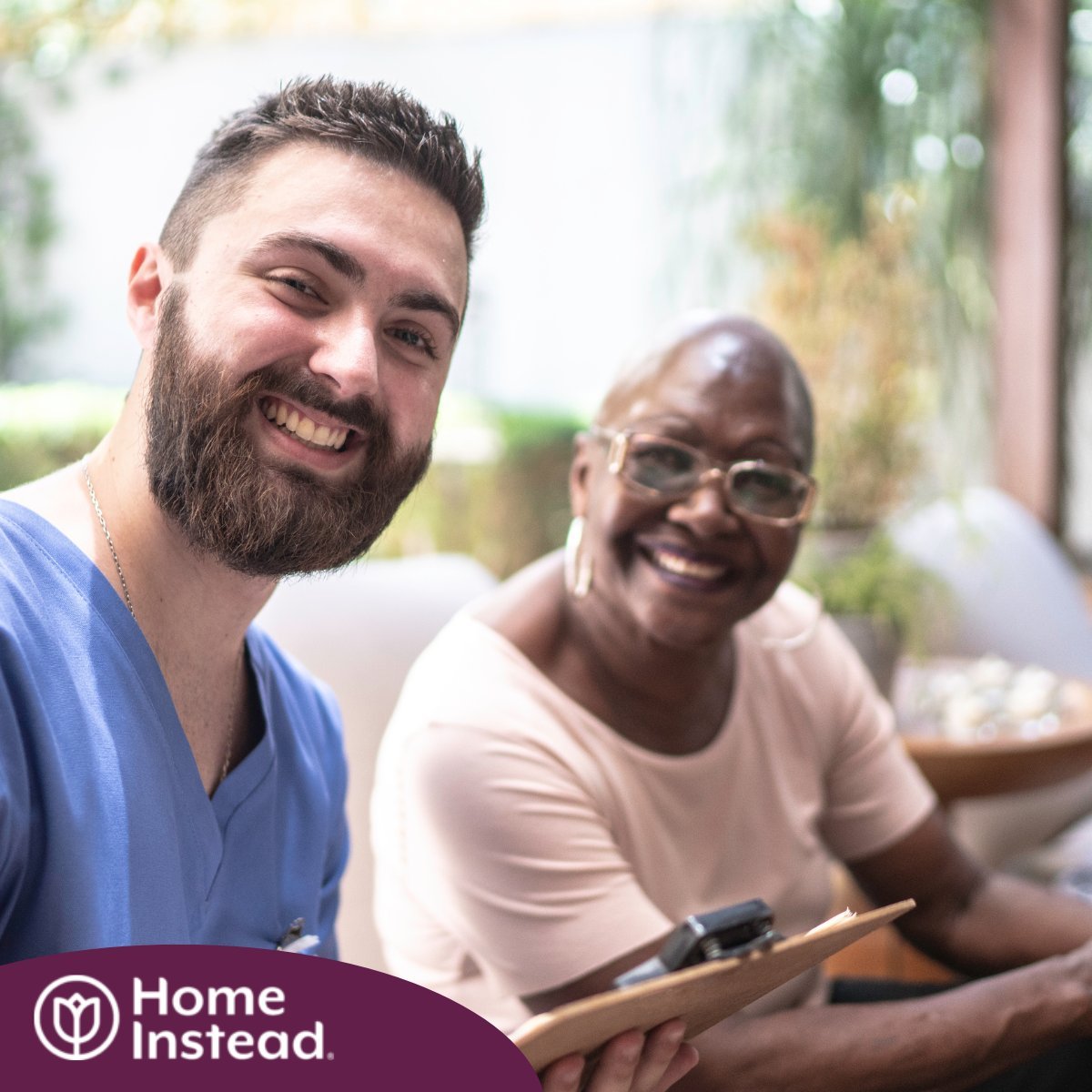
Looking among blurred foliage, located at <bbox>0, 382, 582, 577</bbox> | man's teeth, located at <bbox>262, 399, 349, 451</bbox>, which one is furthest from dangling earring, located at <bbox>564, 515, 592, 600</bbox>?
blurred foliage, located at <bbox>0, 382, 582, 577</bbox>

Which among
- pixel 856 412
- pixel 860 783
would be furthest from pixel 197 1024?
pixel 856 412

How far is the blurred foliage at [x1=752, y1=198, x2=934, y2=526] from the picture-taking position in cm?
290

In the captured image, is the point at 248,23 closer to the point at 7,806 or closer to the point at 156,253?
the point at 156,253

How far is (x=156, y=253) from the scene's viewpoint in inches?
43.9

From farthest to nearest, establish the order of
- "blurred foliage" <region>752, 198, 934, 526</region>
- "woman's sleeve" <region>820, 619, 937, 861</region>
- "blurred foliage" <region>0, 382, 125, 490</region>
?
"blurred foliage" <region>0, 382, 125, 490</region>, "blurred foliage" <region>752, 198, 934, 526</region>, "woman's sleeve" <region>820, 619, 937, 861</region>

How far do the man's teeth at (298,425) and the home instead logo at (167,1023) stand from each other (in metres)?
0.47

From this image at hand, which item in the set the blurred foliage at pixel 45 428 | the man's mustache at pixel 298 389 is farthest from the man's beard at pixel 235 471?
the blurred foliage at pixel 45 428

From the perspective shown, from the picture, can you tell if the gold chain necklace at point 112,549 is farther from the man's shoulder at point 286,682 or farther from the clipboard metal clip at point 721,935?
the clipboard metal clip at point 721,935

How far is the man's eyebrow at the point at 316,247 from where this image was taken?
3.34ft

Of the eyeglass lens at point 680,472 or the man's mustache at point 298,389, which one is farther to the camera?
the eyeglass lens at point 680,472

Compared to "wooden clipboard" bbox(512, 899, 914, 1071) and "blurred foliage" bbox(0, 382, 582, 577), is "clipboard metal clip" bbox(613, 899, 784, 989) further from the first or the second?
"blurred foliage" bbox(0, 382, 582, 577)

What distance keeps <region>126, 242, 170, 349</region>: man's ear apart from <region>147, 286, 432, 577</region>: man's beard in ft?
0.20

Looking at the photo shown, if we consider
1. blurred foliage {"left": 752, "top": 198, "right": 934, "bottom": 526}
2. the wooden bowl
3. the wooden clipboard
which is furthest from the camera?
blurred foliage {"left": 752, "top": 198, "right": 934, "bottom": 526}

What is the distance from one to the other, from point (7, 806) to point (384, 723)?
38.0 inches
